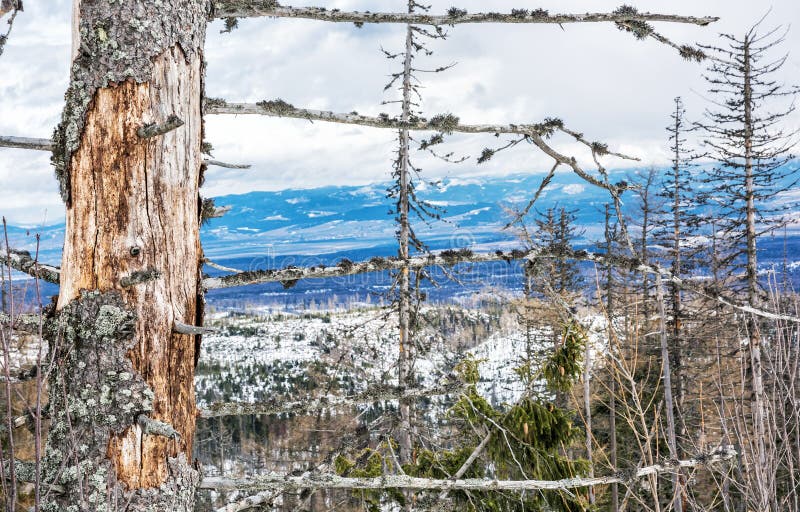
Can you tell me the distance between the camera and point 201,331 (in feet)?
6.95

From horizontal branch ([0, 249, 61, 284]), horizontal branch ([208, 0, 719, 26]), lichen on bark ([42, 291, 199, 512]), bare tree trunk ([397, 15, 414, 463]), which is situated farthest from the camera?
bare tree trunk ([397, 15, 414, 463])

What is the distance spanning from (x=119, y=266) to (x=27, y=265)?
1.30 feet

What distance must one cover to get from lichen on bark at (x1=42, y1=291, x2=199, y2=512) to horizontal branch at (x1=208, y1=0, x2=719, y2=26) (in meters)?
1.29

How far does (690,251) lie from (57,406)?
23.2 meters

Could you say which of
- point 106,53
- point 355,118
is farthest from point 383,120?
point 106,53

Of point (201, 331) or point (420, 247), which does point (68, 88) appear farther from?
point (420, 247)

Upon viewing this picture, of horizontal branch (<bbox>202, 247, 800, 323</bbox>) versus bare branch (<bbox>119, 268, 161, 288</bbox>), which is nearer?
bare branch (<bbox>119, 268, 161, 288</bbox>)

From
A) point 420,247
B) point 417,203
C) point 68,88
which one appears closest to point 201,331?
point 68,88

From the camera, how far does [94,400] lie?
2.05 meters

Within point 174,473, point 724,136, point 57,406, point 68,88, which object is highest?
point 724,136

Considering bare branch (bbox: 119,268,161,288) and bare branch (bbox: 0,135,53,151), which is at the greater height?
bare branch (bbox: 0,135,53,151)

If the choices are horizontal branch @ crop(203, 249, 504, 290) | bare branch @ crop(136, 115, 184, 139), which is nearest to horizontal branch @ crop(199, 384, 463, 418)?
horizontal branch @ crop(203, 249, 504, 290)

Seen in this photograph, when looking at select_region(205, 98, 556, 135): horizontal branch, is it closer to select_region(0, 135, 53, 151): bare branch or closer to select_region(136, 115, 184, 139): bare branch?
select_region(136, 115, 184, 139): bare branch

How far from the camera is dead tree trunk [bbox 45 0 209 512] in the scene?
2.05m
